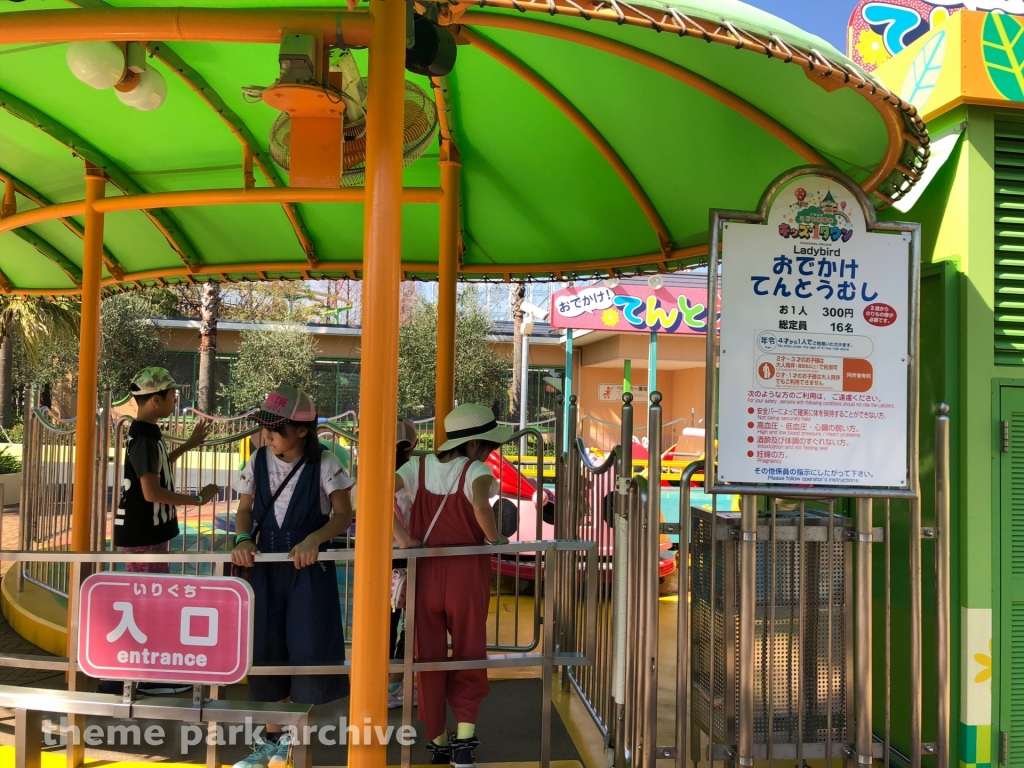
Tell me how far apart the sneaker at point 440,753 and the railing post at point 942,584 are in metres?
2.19

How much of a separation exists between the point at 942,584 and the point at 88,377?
4759 mm

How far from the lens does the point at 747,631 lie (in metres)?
3.32

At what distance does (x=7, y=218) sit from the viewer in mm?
5430

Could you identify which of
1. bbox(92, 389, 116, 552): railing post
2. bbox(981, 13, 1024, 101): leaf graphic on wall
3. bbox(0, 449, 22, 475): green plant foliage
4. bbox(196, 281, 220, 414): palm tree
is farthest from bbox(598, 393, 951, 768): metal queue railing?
bbox(196, 281, 220, 414): palm tree

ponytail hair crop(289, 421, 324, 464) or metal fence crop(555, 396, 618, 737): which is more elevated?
ponytail hair crop(289, 421, 324, 464)

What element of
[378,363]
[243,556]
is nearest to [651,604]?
[378,363]

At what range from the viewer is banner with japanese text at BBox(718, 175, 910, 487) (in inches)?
135

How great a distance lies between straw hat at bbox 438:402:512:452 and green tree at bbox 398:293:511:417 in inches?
924

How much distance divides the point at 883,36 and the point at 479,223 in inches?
123

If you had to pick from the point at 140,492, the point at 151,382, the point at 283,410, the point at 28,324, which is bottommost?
the point at 140,492

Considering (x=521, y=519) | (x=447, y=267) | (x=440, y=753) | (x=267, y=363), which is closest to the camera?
(x=440, y=753)

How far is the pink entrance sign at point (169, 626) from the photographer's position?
116 inches

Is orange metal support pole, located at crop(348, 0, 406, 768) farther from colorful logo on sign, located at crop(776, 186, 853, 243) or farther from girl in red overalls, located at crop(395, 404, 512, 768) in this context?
colorful logo on sign, located at crop(776, 186, 853, 243)

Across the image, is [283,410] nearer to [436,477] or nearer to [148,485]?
[436,477]
